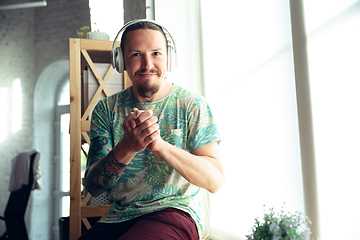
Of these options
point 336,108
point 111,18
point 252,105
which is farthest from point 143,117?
point 111,18

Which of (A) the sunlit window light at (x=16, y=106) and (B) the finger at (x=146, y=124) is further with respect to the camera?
(A) the sunlit window light at (x=16, y=106)

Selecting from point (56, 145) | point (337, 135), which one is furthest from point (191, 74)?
point (56, 145)

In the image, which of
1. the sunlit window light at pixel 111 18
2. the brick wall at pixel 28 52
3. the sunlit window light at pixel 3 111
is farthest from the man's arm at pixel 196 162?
the sunlit window light at pixel 3 111

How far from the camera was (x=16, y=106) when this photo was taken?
205 inches

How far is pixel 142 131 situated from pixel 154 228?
13.7 inches

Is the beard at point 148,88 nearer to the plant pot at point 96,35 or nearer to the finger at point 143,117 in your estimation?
the finger at point 143,117

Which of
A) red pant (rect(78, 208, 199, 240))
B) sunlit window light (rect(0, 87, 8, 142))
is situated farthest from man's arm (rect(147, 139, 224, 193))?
sunlit window light (rect(0, 87, 8, 142))

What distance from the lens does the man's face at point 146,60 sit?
1.23 meters

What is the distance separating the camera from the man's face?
123cm

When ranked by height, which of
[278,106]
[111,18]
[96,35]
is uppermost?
[111,18]

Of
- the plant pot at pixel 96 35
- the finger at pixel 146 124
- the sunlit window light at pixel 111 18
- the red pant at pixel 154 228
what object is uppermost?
the sunlit window light at pixel 111 18

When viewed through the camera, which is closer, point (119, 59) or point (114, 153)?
point (114, 153)

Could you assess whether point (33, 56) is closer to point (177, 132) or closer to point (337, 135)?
point (177, 132)

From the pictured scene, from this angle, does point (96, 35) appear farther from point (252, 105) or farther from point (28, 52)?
point (28, 52)
